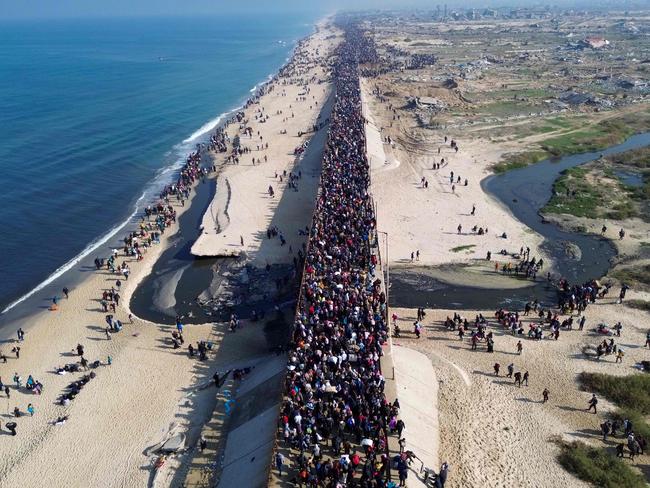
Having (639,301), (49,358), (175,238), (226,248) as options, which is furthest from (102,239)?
(639,301)

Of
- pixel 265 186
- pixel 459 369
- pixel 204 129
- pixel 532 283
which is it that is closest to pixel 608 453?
pixel 459 369

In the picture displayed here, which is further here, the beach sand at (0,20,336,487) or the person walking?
the beach sand at (0,20,336,487)

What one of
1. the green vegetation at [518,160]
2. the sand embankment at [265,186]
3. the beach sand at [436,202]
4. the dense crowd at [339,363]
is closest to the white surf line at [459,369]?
the dense crowd at [339,363]

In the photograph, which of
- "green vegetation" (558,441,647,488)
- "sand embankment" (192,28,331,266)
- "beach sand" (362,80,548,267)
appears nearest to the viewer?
"green vegetation" (558,441,647,488)

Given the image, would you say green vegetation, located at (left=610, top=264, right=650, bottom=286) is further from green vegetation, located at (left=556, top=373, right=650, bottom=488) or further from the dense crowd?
the dense crowd

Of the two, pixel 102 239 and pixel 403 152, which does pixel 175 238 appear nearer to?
pixel 102 239

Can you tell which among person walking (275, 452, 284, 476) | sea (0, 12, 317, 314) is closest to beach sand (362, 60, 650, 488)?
person walking (275, 452, 284, 476)
